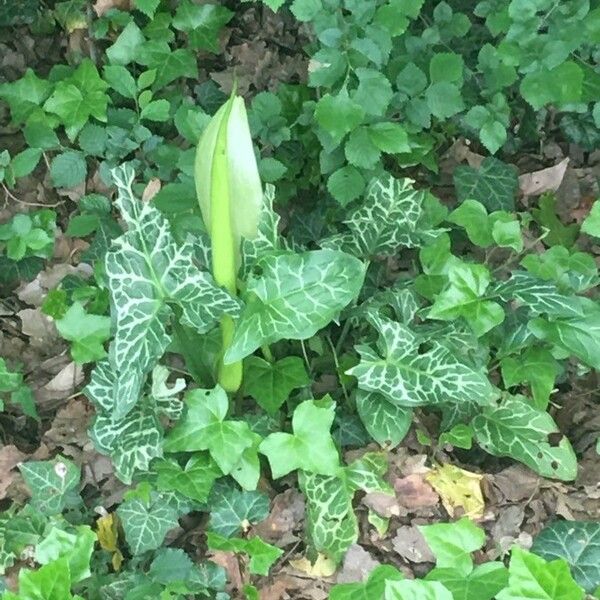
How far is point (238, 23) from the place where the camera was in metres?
2.10

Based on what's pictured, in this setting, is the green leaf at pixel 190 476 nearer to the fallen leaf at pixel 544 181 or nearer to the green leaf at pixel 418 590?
the green leaf at pixel 418 590

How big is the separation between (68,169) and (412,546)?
1.10 m

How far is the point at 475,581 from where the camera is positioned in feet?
3.79

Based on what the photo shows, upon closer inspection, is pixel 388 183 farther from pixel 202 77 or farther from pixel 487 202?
pixel 202 77

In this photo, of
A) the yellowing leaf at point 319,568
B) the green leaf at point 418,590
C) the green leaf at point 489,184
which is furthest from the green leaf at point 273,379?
the green leaf at point 489,184

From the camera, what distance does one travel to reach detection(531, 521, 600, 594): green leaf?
1284 millimetres

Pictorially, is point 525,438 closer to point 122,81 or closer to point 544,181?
point 544,181

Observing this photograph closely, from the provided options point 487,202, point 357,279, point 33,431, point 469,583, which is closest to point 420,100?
point 487,202

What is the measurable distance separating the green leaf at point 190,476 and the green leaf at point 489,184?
2.73ft

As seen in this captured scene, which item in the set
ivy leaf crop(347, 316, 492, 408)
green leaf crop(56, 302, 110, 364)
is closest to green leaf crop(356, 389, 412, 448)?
ivy leaf crop(347, 316, 492, 408)

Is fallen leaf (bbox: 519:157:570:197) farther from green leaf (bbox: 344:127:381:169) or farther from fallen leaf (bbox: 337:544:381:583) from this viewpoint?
fallen leaf (bbox: 337:544:381:583)

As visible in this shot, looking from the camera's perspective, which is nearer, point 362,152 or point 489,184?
point 362,152

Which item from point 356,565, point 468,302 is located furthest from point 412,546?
point 468,302

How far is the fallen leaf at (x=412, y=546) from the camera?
1.40 meters
